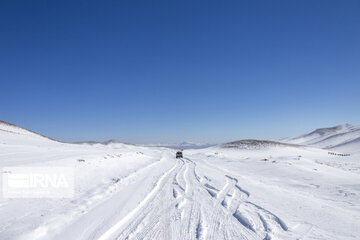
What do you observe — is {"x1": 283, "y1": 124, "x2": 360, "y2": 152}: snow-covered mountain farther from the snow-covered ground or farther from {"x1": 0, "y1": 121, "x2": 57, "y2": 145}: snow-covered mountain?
{"x1": 0, "y1": 121, "x2": 57, "y2": 145}: snow-covered mountain

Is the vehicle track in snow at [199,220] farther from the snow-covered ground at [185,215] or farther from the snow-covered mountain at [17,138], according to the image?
the snow-covered mountain at [17,138]

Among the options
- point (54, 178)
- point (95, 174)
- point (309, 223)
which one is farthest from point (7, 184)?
point (309, 223)

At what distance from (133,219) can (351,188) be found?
26.6 ft

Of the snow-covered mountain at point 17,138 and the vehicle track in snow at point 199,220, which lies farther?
the snow-covered mountain at point 17,138

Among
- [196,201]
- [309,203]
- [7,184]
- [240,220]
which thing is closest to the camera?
[240,220]

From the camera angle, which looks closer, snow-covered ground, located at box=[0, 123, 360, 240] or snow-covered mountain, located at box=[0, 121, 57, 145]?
snow-covered ground, located at box=[0, 123, 360, 240]

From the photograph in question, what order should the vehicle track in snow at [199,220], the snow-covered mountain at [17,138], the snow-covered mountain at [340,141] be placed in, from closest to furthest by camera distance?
the vehicle track in snow at [199,220]
the snow-covered mountain at [17,138]
the snow-covered mountain at [340,141]

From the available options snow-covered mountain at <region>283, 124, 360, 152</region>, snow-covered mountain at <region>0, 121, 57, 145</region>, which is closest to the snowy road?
snow-covered mountain at <region>0, 121, 57, 145</region>

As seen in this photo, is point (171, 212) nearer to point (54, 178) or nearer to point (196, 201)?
point (196, 201)

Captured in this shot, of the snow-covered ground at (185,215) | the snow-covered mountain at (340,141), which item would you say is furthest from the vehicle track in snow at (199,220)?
the snow-covered mountain at (340,141)

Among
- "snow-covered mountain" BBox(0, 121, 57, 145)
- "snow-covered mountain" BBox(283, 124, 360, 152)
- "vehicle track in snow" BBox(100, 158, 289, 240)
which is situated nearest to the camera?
"vehicle track in snow" BBox(100, 158, 289, 240)

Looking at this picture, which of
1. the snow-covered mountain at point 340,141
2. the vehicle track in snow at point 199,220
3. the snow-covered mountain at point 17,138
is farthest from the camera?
the snow-covered mountain at point 340,141

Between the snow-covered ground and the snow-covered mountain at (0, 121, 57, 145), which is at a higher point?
the snow-covered mountain at (0, 121, 57, 145)

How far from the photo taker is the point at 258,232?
355 cm
